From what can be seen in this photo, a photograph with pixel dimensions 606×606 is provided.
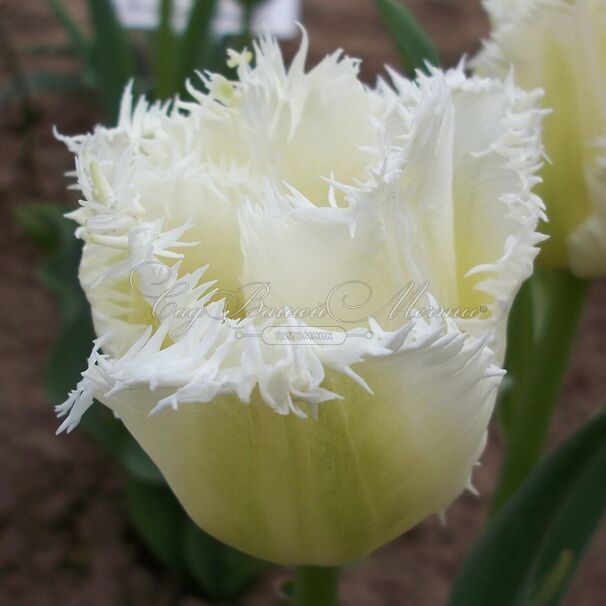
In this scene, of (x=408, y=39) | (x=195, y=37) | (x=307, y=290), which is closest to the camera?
(x=307, y=290)

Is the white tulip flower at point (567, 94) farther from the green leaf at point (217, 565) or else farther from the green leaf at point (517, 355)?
the green leaf at point (217, 565)

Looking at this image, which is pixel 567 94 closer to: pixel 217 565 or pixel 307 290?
pixel 307 290

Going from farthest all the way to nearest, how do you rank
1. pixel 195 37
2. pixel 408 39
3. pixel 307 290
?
1. pixel 195 37
2. pixel 408 39
3. pixel 307 290

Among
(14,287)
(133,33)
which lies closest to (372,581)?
(14,287)

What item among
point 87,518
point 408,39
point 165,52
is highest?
point 408,39

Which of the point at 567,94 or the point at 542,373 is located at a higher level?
the point at 567,94

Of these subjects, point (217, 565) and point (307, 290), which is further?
point (217, 565)

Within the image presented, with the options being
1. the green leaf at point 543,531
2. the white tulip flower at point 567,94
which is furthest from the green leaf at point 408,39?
the green leaf at point 543,531

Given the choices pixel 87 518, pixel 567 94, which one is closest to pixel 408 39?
pixel 567 94
